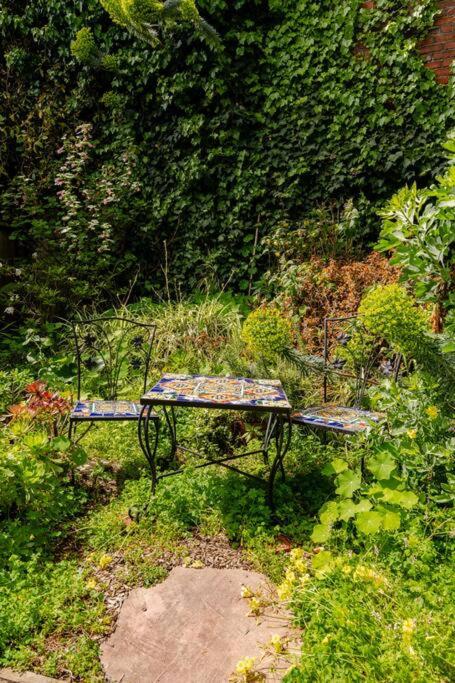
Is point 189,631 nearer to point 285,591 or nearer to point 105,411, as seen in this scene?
point 285,591

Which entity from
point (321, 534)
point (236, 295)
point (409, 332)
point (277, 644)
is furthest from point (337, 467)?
point (236, 295)

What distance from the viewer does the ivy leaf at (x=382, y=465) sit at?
2.43 metres

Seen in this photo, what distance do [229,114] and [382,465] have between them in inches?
188

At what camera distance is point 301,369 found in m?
4.04

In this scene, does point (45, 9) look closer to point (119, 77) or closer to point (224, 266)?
point (119, 77)

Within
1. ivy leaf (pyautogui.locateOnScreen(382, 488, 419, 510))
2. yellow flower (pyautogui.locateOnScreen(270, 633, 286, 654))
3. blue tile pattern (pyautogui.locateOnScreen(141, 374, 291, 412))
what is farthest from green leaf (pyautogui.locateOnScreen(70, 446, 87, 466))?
ivy leaf (pyautogui.locateOnScreen(382, 488, 419, 510))

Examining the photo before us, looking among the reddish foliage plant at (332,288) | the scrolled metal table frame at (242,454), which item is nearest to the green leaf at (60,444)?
the scrolled metal table frame at (242,454)

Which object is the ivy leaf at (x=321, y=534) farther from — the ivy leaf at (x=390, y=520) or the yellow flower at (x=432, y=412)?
the yellow flower at (x=432, y=412)

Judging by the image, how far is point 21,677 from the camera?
1.80 m

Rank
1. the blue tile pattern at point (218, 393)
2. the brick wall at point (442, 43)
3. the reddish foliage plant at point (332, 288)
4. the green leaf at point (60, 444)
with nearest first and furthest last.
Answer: the blue tile pattern at point (218, 393) → the green leaf at point (60, 444) → the reddish foliage plant at point (332, 288) → the brick wall at point (442, 43)

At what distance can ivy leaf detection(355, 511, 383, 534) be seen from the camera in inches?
84.9

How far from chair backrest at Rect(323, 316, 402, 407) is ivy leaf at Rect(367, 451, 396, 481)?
3.19 feet

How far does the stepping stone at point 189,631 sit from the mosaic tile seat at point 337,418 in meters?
0.90

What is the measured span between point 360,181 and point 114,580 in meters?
4.48
